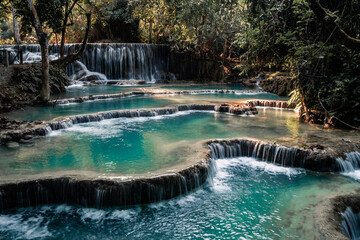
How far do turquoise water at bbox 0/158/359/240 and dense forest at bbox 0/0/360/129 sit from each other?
259 centimetres

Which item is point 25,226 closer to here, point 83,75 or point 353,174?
point 353,174

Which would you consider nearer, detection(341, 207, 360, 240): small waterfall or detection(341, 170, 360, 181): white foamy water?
detection(341, 207, 360, 240): small waterfall

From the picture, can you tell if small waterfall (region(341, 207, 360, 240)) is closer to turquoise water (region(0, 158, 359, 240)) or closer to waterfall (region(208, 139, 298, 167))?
turquoise water (region(0, 158, 359, 240))

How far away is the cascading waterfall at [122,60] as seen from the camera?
26.4 m

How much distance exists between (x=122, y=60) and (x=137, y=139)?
62.2 ft

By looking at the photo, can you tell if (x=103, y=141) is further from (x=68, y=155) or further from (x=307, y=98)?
(x=307, y=98)

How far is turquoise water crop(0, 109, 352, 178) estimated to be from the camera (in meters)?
7.49

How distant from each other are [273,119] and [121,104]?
772cm

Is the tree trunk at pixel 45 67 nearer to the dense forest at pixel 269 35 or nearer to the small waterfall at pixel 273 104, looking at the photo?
the dense forest at pixel 269 35

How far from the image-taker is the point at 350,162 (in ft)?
26.5

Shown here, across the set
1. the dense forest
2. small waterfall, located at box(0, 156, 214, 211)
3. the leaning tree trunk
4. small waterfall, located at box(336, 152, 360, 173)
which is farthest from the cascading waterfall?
small waterfall, located at box(336, 152, 360, 173)

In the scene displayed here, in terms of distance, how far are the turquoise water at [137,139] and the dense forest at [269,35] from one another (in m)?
1.47

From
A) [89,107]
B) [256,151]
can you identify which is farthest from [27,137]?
[256,151]

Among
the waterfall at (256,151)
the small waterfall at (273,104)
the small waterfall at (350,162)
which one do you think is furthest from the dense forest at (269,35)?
the waterfall at (256,151)
